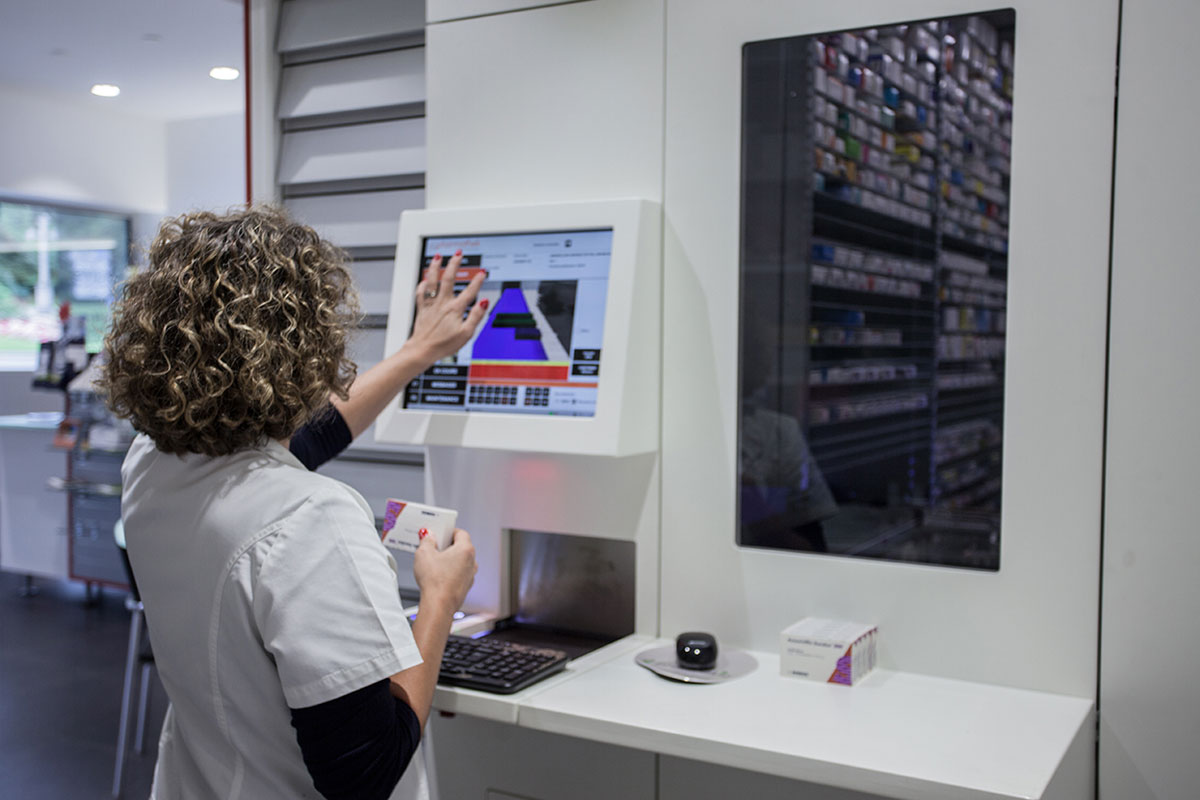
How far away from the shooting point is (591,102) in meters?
1.99

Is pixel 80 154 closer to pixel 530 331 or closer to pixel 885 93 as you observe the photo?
pixel 530 331

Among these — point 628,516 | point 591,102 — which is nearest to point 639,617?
point 628,516

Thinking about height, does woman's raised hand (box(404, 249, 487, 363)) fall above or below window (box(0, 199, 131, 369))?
below

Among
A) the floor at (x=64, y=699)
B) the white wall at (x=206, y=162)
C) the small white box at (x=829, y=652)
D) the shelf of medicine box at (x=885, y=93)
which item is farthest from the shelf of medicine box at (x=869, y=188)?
the white wall at (x=206, y=162)

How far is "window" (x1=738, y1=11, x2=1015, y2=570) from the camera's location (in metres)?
1.67

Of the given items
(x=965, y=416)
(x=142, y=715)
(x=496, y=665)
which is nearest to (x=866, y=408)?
(x=965, y=416)

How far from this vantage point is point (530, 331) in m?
1.91

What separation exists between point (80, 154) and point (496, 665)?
8167 mm

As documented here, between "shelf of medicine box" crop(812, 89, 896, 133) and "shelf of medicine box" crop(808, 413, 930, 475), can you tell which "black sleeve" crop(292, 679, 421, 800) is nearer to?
"shelf of medicine box" crop(808, 413, 930, 475)

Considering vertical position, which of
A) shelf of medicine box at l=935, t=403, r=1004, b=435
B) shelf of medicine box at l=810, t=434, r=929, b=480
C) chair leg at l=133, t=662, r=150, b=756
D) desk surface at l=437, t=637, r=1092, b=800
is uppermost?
shelf of medicine box at l=935, t=403, r=1004, b=435

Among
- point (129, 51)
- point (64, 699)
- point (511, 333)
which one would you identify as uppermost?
point (129, 51)

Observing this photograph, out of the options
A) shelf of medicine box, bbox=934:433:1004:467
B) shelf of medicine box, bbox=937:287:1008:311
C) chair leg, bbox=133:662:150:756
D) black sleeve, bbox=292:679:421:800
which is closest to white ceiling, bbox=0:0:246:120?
chair leg, bbox=133:662:150:756

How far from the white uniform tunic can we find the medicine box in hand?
10.3 inches

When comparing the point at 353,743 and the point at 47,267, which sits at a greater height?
the point at 47,267
